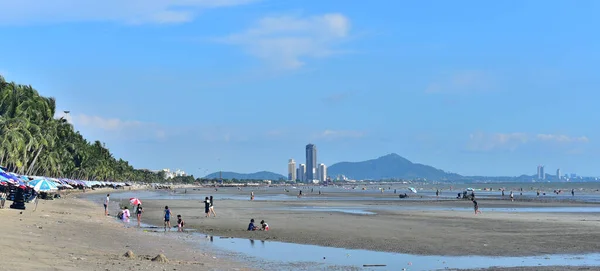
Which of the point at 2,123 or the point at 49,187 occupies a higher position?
the point at 2,123

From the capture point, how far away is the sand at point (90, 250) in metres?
17.0

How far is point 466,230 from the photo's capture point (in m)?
36.2

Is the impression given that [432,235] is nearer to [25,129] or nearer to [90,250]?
[90,250]

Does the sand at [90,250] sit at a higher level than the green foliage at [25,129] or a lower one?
lower

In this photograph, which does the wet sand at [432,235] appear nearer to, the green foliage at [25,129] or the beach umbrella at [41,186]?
the beach umbrella at [41,186]

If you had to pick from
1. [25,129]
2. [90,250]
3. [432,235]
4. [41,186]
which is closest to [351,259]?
[90,250]

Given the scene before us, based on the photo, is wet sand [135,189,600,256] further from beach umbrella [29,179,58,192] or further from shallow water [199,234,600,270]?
beach umbrella [29,179,58,192]

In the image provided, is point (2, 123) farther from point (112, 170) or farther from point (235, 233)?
point (112, 170)

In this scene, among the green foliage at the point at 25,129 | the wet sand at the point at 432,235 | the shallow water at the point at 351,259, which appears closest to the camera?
the shallow water at the point at 351,259

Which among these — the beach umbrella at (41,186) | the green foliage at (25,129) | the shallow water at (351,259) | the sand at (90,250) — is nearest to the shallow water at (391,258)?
the shallow water at (351,259)

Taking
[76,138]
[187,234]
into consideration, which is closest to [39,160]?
[76,138]

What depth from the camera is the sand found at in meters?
17.0

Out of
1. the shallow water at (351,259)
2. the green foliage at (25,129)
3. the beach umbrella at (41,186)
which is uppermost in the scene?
the green foliage at (25,129)

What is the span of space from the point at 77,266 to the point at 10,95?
60.4 metres
